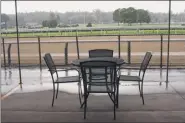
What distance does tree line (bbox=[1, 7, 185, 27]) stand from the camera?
813cm

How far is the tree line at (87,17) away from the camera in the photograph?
813 centimetres

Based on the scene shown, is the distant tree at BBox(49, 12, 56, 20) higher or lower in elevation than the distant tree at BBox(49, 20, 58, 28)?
higher

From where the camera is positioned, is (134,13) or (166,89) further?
(134,13)

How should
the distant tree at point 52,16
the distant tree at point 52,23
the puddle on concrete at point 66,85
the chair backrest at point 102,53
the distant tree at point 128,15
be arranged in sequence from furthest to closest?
1. the distant tree at point 52,23
2. the distant tree at point 52,16
3. the distant tree at point 128,15
4. the puddle on concrete at point 66,85
5. the chair backrest at point 102,53

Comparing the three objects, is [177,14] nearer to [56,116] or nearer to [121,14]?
[121,14]

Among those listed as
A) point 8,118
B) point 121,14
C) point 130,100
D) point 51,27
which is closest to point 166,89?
point 130,100

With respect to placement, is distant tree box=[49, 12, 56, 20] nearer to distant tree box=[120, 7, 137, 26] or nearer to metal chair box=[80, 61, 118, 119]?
distant tree box=[120, 7, 137, 26]

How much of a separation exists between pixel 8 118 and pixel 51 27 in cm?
609

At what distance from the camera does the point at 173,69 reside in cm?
782

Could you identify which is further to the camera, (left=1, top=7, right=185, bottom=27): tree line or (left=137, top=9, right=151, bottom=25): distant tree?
(left=137, top=9, right=151, bottom=25): distant tree

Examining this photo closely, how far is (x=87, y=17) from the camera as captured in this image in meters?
9.07

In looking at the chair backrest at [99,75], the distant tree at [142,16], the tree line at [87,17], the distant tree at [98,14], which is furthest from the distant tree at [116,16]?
the chair backrest at [99,75]

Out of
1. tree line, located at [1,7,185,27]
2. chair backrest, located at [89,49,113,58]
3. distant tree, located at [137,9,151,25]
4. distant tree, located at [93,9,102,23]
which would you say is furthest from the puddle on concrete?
distant tree, located at [93,9,102,23]

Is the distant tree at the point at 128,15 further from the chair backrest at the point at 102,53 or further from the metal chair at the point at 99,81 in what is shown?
the metal chair at the point at 99,81
